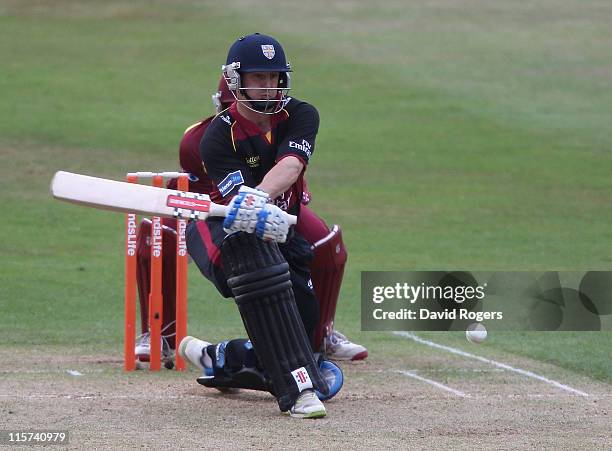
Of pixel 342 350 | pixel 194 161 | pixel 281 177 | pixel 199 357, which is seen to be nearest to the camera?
pixel 281 177

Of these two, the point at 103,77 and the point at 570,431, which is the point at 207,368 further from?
the point at 103,77

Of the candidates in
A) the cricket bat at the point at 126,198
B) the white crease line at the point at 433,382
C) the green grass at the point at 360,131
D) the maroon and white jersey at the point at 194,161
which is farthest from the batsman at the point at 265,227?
the green grass at the point at 360,131

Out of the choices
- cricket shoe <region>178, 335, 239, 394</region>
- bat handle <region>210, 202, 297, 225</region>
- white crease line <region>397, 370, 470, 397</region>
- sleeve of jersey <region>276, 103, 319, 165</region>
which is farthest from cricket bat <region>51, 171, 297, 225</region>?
white crease line <region>397, 370, 470, 397</region>

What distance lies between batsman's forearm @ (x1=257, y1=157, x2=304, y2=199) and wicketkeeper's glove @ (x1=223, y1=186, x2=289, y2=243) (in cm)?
27

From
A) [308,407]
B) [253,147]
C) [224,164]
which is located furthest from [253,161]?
[308,407]

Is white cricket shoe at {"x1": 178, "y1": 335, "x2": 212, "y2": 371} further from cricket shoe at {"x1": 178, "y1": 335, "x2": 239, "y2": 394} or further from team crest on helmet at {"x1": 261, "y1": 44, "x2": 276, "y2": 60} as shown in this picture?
team crest on helmet at {"x1": 261, "y1": 44, "x2": 276, "y2": 60}

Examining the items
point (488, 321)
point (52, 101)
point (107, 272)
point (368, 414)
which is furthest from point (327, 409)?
point (52, 101)

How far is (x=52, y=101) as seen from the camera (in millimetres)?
21141

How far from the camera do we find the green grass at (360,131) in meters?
11.3

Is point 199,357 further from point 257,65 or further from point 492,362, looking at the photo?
point 492,362

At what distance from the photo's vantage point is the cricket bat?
5.88 meters

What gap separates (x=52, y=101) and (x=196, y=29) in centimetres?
666

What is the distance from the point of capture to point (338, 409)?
6.18 metres

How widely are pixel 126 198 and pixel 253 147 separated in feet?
2.54
